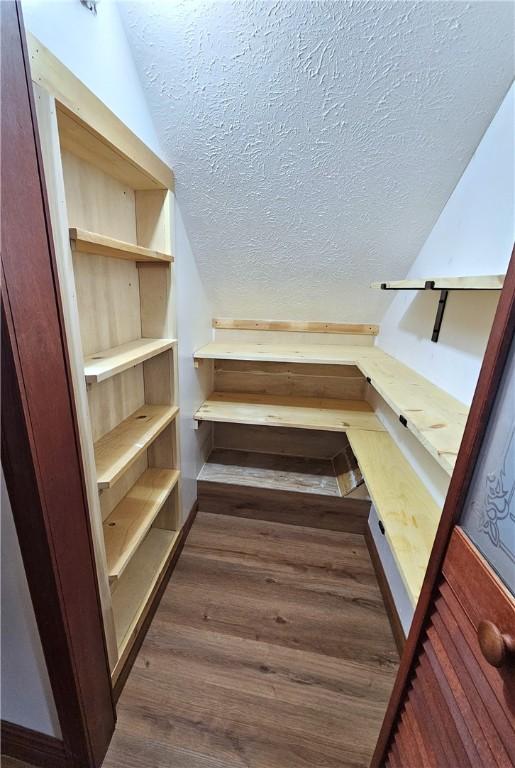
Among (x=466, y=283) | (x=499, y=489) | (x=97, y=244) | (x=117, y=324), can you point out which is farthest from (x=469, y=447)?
(x=117, y=324)

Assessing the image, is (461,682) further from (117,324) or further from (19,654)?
(117,324)

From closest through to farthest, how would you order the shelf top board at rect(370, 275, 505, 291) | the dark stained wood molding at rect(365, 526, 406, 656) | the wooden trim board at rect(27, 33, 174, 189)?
the wooden trim board at rect(27, 33, 174, 189) < the shelf top board at rect(370, 275, 505, 291) < the dark stained wood molding at rect(365, 526, 406, 656)

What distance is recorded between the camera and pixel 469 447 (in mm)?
521

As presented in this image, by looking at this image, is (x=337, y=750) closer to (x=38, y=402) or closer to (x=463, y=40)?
(x=38, y=402)

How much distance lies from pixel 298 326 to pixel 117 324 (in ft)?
3.85

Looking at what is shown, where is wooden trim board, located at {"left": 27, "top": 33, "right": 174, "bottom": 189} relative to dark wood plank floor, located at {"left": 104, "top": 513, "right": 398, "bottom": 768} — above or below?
above

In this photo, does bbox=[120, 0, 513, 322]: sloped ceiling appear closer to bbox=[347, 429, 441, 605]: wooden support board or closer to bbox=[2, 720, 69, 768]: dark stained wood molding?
bbox=[347, 429, 441, 605]: wooden support board

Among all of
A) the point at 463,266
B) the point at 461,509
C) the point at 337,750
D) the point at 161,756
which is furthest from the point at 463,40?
the point at 161,756

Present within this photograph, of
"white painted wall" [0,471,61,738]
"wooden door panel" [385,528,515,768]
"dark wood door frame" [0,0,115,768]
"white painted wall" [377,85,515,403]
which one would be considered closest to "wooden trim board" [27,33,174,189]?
"dark wood door frame" [0,0,115,768]

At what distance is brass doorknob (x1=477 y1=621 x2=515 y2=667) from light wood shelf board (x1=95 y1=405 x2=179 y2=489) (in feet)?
2.92

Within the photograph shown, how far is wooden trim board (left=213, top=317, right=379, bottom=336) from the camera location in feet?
6.65

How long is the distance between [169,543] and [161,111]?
177 centimetres

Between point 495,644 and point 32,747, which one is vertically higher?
point 495,644

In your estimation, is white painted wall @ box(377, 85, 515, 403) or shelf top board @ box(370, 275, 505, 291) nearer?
shelf top board @ box(370, 275, 505, 291)
